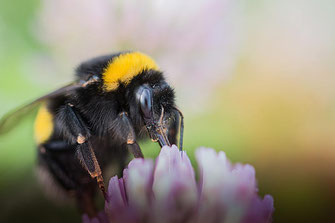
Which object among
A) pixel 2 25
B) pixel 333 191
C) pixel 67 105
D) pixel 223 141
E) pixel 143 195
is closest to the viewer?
pixel 143 195

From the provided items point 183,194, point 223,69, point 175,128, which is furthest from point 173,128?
point 223,69

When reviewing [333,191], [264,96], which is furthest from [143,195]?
[264,96]

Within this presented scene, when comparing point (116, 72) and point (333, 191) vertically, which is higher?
point (116, 72)

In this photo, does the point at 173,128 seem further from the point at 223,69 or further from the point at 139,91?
the point at 223,69

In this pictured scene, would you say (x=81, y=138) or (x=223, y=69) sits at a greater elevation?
(x=223, y=69)

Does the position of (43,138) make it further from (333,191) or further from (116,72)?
(333,191)

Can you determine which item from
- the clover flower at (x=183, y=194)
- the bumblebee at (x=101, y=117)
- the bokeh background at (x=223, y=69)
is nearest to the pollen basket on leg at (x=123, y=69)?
the bumblebee at (x=101, y=117)
